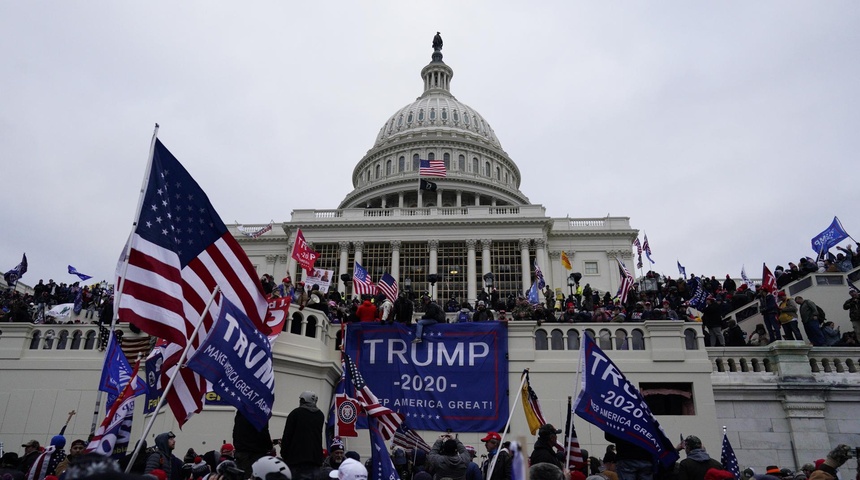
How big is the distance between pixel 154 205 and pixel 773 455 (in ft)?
55.1

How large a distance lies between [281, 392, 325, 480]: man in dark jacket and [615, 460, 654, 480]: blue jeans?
177 inches

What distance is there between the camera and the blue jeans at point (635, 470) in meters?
9.65

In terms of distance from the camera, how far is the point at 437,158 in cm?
8075

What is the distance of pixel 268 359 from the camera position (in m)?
8.35

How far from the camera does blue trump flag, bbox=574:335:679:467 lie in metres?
→ 9.39

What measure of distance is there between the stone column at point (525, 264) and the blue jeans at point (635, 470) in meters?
40.4

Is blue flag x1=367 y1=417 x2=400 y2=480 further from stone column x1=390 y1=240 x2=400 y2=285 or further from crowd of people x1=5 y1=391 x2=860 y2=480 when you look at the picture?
stone column x1=390 y1=240 x2=400 y2=285

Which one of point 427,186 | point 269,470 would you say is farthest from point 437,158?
point 269,470

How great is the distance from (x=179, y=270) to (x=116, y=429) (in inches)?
90.7

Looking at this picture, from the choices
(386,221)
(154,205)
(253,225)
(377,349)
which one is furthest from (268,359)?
(253,225)

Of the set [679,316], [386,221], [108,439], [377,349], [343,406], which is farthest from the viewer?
[386,221]

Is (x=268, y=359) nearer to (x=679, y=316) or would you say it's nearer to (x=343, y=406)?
(x=343, y=406)

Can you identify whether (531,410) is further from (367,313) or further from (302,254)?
(302,254)

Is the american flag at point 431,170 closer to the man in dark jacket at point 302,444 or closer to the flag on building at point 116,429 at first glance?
the flag on building at point 116,429
